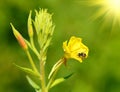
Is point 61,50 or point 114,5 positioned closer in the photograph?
point 61,50

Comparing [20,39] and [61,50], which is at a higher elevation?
[20,39]

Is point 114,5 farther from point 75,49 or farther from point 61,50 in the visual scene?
point 75,49

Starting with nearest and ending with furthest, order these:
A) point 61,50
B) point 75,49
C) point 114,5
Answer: point 75,49, point 61,50, point 114,5

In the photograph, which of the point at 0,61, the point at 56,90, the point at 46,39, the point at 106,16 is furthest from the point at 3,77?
the point at 46,39

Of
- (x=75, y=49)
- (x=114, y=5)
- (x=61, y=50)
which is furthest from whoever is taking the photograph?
(x=114, y=5)

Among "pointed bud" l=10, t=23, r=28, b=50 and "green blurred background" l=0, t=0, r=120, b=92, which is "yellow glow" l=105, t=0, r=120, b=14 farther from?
"pointed bud" l=10, t=23, r=28, b=50

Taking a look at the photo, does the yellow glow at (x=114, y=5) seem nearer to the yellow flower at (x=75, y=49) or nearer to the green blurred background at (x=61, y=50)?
the green blurred background at (x=61, y=50)

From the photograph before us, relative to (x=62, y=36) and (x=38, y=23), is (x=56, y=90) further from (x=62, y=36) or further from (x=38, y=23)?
(x=38, y=23)

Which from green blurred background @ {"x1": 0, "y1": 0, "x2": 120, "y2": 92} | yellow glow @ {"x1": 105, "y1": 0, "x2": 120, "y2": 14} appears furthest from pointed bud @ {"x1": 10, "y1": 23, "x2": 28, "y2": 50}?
yellow glow @ {"x1": 105, "y1": 0, "x2": 120, "y2": 14}

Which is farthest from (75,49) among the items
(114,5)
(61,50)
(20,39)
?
(114,5)
